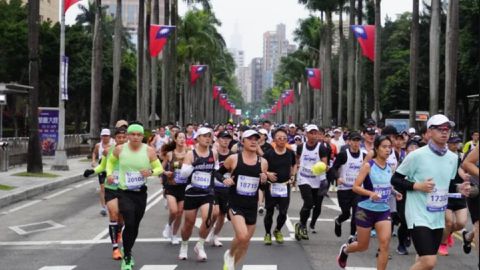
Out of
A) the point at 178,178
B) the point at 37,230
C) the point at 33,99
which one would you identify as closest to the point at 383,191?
the point at 178,178

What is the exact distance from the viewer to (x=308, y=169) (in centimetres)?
1152

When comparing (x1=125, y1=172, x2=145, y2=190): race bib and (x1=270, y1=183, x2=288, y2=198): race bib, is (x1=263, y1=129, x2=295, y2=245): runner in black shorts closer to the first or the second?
(x1=270, y1=183, x2=288, y2=198): race bib

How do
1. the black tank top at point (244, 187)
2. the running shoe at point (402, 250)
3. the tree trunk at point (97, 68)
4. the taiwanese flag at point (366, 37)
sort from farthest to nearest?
1. the taiwanese flag at point (366, 37)
2. the tree trunk at point (97, 68)
3. the running shoe at point (402, 250)
4. the black tank top at point (244, 187)

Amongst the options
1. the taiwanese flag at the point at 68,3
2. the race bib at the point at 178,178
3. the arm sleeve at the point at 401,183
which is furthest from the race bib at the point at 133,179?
the taiwanese flag at the point at 68,3

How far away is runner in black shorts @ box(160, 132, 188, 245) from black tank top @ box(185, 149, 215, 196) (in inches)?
19.5

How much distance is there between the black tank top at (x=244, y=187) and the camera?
818 centimetres

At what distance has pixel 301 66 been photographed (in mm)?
102125

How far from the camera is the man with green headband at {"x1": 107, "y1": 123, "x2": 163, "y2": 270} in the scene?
8.45m

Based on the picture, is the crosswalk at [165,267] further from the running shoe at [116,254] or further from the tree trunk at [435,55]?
the tree trunk at [435,55]

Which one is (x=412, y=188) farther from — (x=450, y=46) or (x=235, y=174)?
(x=450, y=46)

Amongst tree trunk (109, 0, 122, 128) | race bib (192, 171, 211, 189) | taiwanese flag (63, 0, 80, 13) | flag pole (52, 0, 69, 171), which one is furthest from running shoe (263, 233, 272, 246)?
tree trunk (109, 0, 122, 128)

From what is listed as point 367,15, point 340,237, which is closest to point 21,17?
point 367,15

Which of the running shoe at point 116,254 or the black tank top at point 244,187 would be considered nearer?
the black tank top at point 244,187

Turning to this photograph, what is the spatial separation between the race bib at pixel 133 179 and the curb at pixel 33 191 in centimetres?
872
